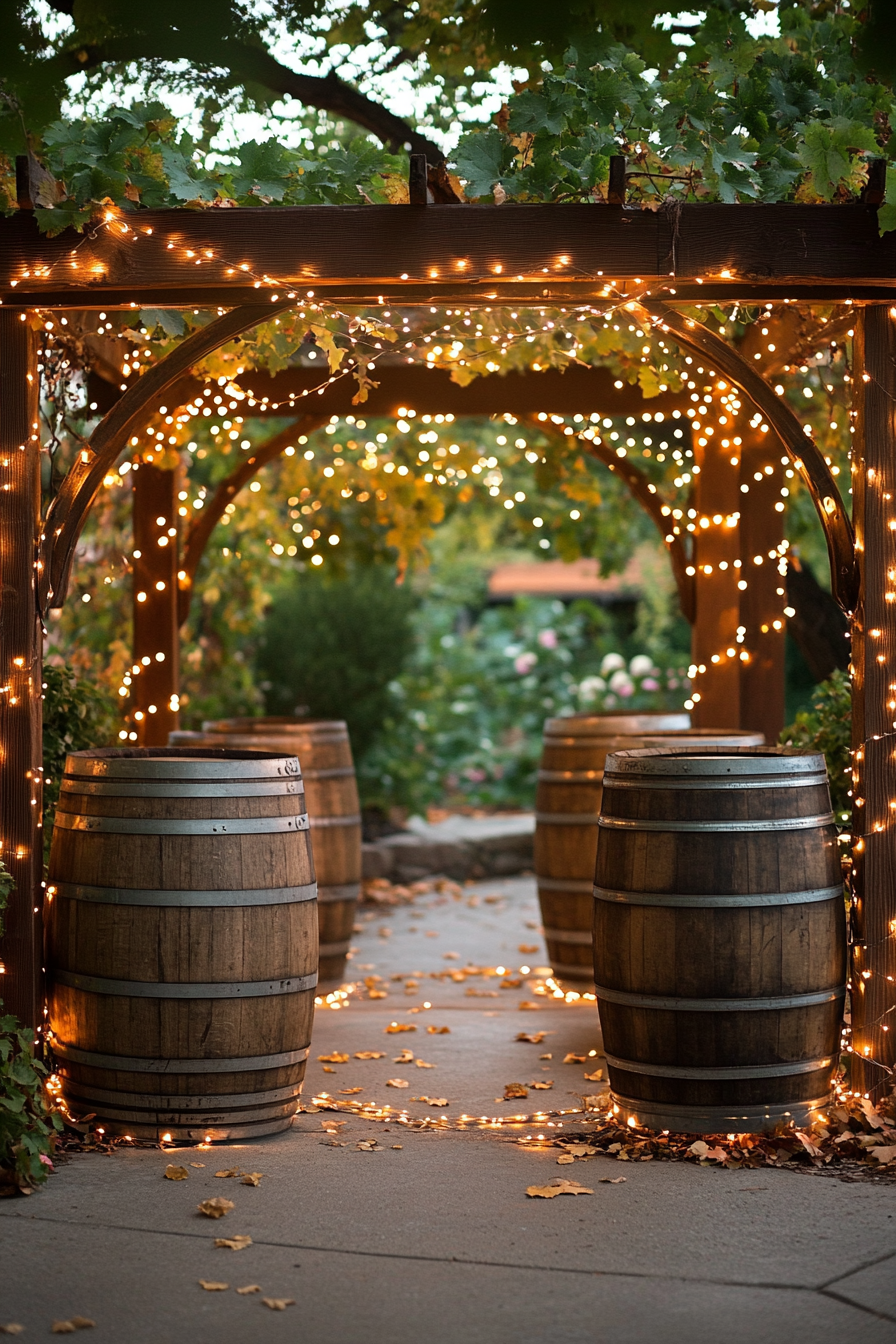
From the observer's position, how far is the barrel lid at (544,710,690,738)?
5.57 m

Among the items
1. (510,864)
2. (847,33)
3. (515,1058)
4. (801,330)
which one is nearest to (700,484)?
(801,330)

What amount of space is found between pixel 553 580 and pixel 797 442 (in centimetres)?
1313

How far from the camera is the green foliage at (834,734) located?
4.67 m

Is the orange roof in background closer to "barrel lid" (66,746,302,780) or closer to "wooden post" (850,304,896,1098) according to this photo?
"wooden post" (850,304,896,1098)

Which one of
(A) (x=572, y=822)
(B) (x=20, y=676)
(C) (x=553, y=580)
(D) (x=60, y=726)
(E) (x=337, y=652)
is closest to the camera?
(B) (x=20, y=676)

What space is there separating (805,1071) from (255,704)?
5936 millimetres

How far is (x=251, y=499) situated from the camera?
8.19 meters

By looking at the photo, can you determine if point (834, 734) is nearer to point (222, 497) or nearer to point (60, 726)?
point (60, 726)

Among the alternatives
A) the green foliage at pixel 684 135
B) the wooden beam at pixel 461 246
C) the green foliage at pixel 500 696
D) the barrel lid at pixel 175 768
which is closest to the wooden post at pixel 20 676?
the barrel lid at pixel 175 768

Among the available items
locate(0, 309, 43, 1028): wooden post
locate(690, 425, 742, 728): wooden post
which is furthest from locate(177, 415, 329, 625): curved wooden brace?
locate(0, 309, 43, 1028): wooden post

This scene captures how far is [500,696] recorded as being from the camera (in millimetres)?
11578

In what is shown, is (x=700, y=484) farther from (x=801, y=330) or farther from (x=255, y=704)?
(x=255, y=704)

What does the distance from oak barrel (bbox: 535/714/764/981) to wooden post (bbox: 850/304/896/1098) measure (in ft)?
5.63

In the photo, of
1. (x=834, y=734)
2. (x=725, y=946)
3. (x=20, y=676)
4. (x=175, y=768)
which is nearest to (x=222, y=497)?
(x=20, y=676)
